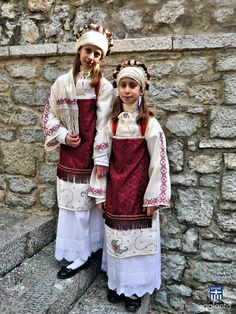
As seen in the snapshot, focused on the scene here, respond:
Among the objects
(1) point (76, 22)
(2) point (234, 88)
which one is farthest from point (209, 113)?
(1) point (76, 22)

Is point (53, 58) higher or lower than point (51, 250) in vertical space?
higher

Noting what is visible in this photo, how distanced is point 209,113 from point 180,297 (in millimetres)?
1508

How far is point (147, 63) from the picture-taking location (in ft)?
8.59

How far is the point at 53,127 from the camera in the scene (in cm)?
234

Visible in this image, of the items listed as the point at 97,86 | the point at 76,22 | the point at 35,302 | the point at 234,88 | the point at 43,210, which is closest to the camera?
the point at 35,302

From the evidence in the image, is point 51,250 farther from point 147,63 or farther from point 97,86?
point 147,63

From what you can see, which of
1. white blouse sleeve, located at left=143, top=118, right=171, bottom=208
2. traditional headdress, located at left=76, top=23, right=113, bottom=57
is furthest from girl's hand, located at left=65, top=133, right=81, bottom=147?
traditional headdress, located at left=76, top=23, right=113, bottom=57

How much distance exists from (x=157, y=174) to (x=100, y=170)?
385 millimetres

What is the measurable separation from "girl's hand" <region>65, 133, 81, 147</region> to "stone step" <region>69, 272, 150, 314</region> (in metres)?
1.11

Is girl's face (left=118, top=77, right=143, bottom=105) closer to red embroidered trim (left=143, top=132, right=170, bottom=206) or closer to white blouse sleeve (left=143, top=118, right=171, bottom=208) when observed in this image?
white blouse sleeve (left=143, top=118, right=171, bottom=208)

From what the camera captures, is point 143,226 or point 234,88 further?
point 234,88

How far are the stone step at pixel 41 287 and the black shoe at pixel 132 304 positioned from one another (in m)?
0.36

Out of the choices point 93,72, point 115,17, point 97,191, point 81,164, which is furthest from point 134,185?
point 115,17

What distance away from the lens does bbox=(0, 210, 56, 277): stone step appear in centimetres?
245
